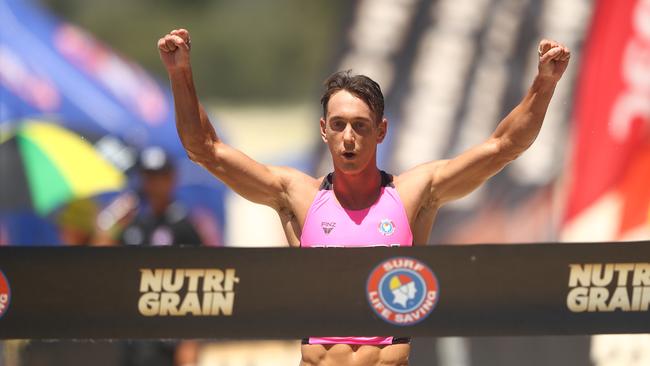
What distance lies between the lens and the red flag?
9.34 meters

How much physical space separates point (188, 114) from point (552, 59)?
1.53 metres

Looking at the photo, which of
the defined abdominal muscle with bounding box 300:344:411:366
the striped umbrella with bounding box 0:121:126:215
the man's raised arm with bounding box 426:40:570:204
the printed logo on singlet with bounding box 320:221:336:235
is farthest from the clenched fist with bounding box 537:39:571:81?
the striped umbrella with bounding box 0:121:126:215

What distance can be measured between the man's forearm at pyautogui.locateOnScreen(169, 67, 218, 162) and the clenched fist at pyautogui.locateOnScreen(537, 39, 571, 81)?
1.44 meters

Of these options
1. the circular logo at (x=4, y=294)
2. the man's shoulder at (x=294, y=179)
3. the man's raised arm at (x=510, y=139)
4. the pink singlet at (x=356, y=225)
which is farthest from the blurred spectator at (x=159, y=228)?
the man's raised arm at (x=510, y=139)

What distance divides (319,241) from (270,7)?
4.97 meters

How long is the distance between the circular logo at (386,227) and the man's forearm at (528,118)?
573 millimetres

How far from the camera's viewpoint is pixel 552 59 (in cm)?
493

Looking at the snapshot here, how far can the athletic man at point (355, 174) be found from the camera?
4.94m

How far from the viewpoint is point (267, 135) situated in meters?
9.56

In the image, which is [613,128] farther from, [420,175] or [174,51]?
[174,51]

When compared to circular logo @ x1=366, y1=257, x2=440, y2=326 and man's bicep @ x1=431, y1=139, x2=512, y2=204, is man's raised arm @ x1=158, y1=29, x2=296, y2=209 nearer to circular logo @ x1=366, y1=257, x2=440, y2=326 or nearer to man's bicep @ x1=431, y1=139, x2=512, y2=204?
circular logo @ x1=366, y1=257, x2=440, y2=326

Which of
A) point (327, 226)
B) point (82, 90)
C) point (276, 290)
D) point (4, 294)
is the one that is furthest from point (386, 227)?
point (82, 90)

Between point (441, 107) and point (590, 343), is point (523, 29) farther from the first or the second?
point (590, 343)

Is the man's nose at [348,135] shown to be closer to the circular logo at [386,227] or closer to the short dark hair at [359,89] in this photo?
the short dark hair at [359,89]
